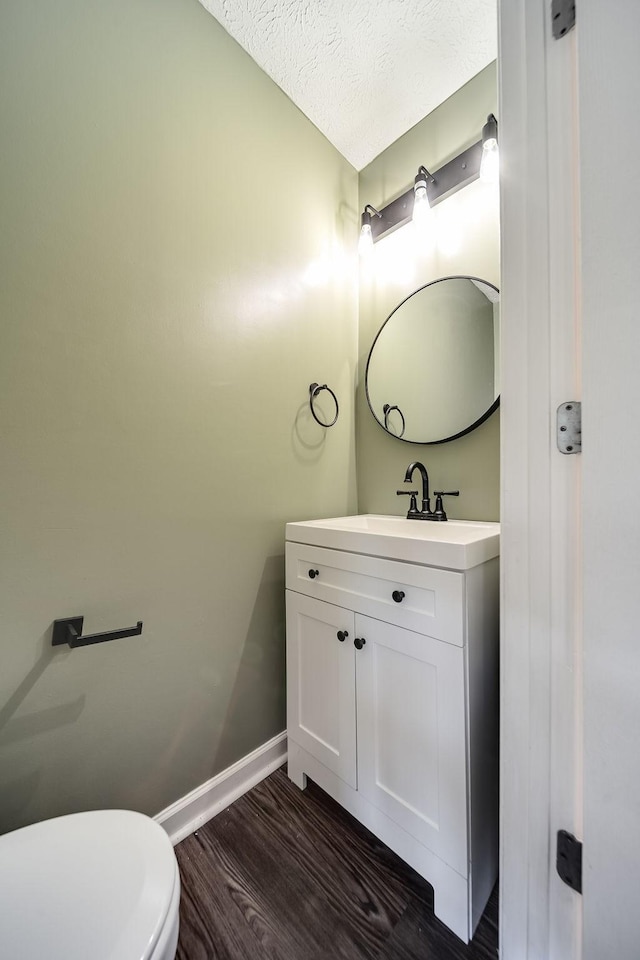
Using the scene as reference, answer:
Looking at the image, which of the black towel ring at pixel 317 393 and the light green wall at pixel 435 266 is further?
the black towel ring at pixel 317 393

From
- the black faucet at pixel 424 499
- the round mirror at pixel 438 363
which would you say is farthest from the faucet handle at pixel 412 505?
the round mirror at pixel 438 363

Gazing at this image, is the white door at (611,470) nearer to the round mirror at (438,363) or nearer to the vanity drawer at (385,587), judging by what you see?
the vanity drawer at (385,587)

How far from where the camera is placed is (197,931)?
0.83m

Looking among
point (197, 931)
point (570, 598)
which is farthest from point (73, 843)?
point (570, 598)

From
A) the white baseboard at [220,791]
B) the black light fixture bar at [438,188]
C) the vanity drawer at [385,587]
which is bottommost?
the white baseboard at [220,791]

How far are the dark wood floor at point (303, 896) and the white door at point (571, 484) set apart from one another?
296 millimetres

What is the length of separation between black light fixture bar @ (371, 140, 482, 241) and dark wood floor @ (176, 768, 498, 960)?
2291 millimetres

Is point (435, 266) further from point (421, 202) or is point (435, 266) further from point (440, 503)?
point (440, 503)

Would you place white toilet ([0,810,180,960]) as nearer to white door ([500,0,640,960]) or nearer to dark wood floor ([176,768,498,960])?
dark wood floor ([176,768,498,960])

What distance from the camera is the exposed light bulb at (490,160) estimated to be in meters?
1.22

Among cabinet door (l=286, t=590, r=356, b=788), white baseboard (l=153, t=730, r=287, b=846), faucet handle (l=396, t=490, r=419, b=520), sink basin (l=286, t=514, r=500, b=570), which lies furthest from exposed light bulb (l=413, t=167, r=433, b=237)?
white baseboard (l=153, t=730, r=287, b=846)

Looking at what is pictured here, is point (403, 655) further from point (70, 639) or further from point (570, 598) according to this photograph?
point (70, 639)

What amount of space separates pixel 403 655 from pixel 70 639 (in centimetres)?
84

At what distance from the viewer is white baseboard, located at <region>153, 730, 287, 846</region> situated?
1.04m
